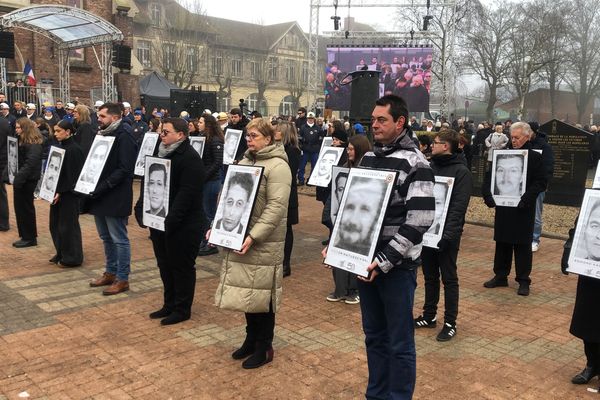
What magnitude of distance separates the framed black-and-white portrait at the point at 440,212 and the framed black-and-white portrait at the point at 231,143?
16.2 feet

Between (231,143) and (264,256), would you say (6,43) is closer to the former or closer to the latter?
(231,143)

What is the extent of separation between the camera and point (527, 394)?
13.9 feet

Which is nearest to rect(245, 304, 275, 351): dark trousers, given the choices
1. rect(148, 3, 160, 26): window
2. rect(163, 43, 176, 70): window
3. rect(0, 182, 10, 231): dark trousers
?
rect(0, 182, 10, 231): dark trousers

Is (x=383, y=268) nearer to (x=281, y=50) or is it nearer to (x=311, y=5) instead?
(x=311, y=5)

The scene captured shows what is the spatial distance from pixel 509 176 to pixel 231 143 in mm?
4815

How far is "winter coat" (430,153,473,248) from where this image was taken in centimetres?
527

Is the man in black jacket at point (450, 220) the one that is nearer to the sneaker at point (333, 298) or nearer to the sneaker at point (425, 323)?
the sneaker at point (425, 323)

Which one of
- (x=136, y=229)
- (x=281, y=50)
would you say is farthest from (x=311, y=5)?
(x=281, y=50)

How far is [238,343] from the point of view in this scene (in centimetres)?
508

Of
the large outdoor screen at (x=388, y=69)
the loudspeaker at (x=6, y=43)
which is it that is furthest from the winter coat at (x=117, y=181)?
the large outdoor screen at (x=388, y=69)

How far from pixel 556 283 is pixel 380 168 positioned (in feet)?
16.2

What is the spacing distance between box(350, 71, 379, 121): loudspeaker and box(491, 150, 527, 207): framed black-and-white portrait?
4968 millimetres

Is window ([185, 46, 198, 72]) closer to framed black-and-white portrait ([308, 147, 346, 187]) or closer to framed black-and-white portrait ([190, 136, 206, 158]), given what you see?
framed black-and-white portrait ([308, 147, 346, 187])

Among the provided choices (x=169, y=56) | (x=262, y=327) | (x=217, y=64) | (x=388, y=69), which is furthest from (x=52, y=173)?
(x=217, y=64)
